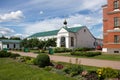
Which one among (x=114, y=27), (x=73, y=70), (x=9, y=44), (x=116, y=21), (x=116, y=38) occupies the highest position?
(x=116, y=21)

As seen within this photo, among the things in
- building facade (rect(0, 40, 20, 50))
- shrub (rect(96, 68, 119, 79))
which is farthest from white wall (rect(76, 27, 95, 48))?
shrub (rect(96, 68, 119, 79))

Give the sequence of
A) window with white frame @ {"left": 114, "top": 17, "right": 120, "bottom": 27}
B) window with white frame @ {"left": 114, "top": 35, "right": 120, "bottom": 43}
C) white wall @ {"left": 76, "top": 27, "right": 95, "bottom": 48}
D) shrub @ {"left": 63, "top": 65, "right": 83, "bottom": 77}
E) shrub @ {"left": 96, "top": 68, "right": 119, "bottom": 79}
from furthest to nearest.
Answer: white wall @ {"left": 76, "top": 27, "right": 95, "bottom": 48}, window with white frame @ {"left": 114, "top": 17, "right": 120, "bottom": 27}, window with white frame @ {"left": 114, "top": 35, "right": 120, "bottom": 43}, shrub @ {"left": 63, "top": 65, "right": 83, "bottom": 77}, shrub @ {"left": 96, "top": 68, "right": 119, "bottom": 79}

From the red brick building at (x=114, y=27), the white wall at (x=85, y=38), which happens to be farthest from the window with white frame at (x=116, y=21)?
the white wall at (x=85, y=38)

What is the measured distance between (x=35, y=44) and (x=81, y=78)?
44.4 metres

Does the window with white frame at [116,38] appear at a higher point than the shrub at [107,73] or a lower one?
higher

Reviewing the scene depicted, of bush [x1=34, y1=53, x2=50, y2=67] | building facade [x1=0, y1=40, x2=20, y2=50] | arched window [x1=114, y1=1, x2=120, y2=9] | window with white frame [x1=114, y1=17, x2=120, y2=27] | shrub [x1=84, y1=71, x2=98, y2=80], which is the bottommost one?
shrub [x1=84, y1=71, x2=98, y2=80]

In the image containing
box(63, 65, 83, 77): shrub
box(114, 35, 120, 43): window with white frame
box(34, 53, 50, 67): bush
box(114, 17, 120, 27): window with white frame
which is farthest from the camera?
box(114, 17, 120, 27): window with white frame

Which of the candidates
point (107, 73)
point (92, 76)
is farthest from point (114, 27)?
point (92, 76)

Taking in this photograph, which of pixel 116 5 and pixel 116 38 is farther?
pixel 116 5

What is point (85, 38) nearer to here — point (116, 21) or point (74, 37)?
point (74, 37)

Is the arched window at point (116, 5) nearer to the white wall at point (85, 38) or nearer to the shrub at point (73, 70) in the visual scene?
the shrub at point (73, 70)

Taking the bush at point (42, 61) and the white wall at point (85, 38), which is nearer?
the bush at point (42, 61)

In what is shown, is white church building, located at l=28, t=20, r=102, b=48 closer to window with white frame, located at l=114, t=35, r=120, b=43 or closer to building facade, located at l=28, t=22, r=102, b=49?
building facade, located at l=28, t=22, r=102, b=49

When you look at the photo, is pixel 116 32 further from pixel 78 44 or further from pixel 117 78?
pixel 78 44
